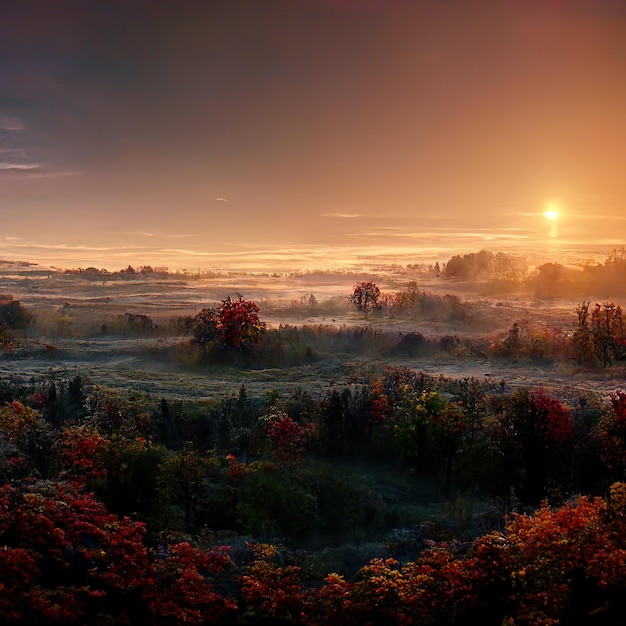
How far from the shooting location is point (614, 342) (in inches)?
1944

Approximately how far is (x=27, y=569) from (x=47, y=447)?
12.9 m

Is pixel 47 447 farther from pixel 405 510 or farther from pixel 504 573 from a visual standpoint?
pixel 504 573

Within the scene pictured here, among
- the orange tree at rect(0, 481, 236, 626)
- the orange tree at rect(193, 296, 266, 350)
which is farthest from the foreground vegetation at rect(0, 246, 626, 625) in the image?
the orange tree at rect(193, 296, 266, 350)

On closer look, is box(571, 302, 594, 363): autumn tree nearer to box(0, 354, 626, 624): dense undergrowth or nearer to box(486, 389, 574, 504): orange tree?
box(0, 354, 626, 624): dense undergrowth

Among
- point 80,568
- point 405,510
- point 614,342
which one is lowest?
point 405,510

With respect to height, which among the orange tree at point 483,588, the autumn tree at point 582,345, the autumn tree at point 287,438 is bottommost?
the orange tree at point 483,588

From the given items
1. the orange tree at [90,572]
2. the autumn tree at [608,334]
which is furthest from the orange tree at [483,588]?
the autumn tree at [608,334]

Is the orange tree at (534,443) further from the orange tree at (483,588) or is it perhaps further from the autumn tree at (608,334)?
the autumn tree at (608,334)

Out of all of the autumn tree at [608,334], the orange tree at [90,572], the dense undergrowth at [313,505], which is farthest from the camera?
the autumn tree at [608,334]

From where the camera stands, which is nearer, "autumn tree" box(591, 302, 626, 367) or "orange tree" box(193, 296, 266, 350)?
"autumn tree" box(591, 302, 626, 367)

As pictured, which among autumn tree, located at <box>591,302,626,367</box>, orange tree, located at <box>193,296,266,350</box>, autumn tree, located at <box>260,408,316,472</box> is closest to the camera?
autumn tree, located at <box>260,408,316,472</box>

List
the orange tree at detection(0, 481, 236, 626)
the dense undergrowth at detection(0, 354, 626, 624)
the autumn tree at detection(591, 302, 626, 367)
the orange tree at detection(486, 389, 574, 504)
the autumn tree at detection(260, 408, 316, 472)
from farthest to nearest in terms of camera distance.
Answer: the autumn tree at detection(591, 302, 626, 367), the autumn tree at detection(260, 408, 316, 472), the orange tree at detection(486, 389, 574, 504), the dense undergrowth at detection(0, 354, 626, 624), the orange tree at detection(0, 481, 236, 626)

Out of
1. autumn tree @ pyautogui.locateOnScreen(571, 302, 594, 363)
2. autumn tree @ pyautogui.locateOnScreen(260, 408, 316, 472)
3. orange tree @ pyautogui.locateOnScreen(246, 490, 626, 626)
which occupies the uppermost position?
→ autumn tree @ pyautogui.locateOnScreen(571, 302, 594, 363)

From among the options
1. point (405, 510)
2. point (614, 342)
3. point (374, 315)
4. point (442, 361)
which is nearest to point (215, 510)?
point (405, 510)
